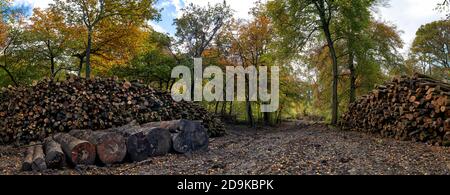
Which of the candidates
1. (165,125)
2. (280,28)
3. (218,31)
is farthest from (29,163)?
Answer: (218,31)

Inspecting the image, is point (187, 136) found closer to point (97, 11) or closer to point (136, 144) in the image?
point (136, 144)

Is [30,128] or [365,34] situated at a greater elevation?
[365,34]

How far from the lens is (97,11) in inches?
656

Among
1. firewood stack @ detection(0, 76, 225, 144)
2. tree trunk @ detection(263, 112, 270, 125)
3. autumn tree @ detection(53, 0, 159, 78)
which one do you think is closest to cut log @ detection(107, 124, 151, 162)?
firewood stack @ detection(0, 76, 225, 144)

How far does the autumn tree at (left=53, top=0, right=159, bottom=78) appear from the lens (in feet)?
53.9

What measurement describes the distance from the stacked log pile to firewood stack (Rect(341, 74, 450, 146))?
566cm

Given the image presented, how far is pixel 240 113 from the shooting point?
91.7ft

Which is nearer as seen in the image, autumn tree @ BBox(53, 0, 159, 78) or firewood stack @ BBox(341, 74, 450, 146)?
firewood stack @ BBox(341, 74, 450, 146)

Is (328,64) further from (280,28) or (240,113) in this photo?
(240,113)

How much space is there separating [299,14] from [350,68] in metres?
4.85

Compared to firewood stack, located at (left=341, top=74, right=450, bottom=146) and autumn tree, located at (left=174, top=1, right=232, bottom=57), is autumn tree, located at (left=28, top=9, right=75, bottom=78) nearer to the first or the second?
autumn tree, located at (left=174, top=1, right=232, bottom=57)

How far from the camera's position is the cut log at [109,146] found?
269 inches

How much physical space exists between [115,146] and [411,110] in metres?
7.83

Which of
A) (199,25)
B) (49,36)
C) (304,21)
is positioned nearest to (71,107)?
(49,36)
